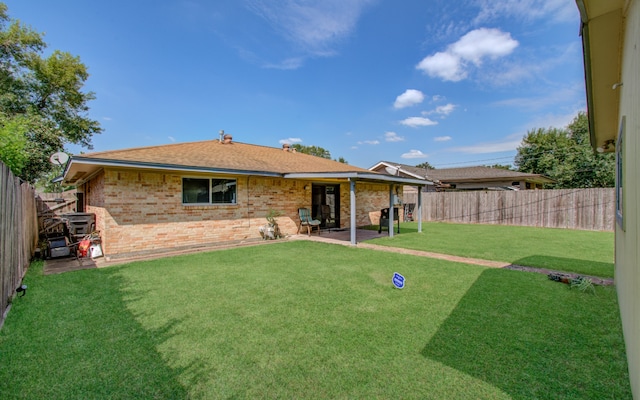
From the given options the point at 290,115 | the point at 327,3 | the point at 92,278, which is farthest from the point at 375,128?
the point at 92,278

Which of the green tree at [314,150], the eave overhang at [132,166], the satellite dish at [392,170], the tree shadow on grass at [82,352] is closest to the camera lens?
the tree shadow on grass at [82,352]

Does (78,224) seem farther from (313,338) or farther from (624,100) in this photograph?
(624,100)

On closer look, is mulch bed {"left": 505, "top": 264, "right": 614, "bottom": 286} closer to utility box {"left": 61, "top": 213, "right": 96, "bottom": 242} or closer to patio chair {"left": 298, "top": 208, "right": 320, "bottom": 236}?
patio chair {"left": 298, "top": 208, "right": 320, "bottom": 236}

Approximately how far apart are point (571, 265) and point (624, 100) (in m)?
5.21

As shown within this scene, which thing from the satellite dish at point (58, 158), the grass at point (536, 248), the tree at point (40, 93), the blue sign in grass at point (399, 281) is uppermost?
the tree at point (40, 93)

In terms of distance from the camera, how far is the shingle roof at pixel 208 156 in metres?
8.09

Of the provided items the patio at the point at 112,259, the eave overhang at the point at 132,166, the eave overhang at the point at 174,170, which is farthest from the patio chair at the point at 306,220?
the eave overhang at the point at 132,166

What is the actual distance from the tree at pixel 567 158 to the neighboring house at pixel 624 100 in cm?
2583

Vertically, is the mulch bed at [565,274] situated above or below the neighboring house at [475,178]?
below

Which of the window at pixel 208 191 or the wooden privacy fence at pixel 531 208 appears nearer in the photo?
the window at pixel 208 191

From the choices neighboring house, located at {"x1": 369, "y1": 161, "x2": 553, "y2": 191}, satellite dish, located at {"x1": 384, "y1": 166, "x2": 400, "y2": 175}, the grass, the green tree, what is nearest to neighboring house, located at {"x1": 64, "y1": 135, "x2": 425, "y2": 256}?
the grass

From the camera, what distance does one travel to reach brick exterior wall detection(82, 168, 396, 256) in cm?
802

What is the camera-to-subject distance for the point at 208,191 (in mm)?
9727

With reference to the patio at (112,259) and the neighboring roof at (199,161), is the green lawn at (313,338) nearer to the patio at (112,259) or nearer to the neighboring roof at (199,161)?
Result: the patio at (112,259)
